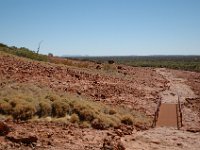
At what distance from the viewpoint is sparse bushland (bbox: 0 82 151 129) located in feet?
48.6

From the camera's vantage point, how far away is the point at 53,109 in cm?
1622

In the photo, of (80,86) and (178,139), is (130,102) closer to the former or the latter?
(80,86)

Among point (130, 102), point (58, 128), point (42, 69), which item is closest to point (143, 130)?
point (58, 128)

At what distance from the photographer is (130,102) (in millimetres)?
22297

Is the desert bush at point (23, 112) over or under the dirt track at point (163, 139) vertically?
over

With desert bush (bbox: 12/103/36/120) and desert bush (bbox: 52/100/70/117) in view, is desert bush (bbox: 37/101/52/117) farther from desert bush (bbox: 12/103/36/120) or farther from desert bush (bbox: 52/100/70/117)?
desert bush (bbox: 12/103/36/120)

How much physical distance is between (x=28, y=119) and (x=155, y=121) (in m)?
6.15

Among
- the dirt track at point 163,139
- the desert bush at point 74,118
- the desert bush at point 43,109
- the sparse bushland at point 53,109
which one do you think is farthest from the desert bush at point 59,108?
the dirt track at point 163,139

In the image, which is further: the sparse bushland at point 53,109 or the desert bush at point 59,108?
the desert bush at point 59,108

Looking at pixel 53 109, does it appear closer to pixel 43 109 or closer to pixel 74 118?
pixel 43 109

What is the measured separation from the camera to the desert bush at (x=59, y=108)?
16.0 m

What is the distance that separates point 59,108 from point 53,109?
312mm

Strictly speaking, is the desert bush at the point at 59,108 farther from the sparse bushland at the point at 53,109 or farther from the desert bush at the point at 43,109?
the desert bush at the point at 43,109

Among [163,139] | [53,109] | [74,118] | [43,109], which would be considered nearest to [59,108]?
[53,109]
